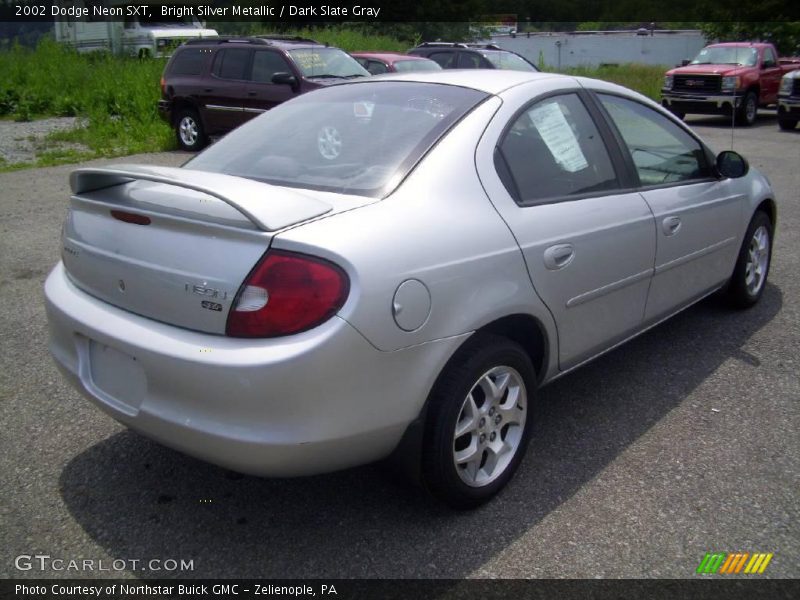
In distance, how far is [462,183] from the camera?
2852 millimetres

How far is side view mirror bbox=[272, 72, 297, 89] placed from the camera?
11242 mm

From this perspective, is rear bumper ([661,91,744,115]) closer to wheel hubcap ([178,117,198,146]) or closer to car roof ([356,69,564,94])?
wheel hubcap ([178,117,198,146])

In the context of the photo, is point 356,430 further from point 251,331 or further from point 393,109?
point 393,109

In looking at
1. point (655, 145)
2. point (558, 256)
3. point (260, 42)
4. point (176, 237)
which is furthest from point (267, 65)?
point (176, 237)

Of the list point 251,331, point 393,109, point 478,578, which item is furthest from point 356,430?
point 393,109

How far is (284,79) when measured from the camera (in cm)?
1127

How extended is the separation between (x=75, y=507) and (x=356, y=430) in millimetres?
1247

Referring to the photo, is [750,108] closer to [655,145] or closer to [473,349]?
[655,145]

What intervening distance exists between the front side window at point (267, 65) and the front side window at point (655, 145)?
8.50 metres

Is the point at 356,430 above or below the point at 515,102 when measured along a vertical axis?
below

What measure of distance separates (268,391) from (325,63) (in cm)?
1053

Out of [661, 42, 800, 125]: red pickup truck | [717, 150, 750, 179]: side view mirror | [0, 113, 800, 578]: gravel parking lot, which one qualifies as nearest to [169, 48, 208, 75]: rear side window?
[0, 113, 800, 578]: gravel parking lot

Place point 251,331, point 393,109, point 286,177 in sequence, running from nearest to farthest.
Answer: point 251,331 → point 286,177 → point 393,109
